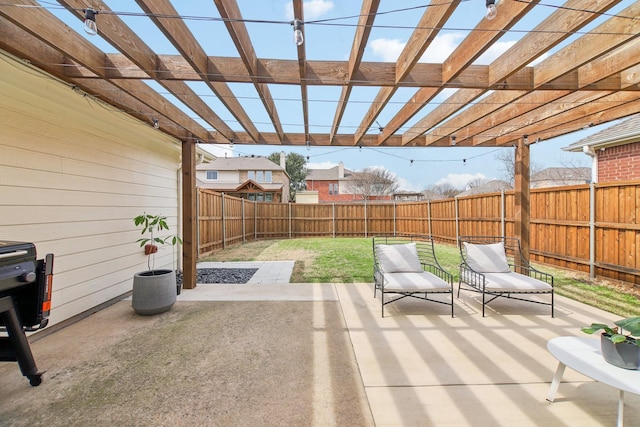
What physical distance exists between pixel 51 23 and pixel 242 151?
12.7 ft

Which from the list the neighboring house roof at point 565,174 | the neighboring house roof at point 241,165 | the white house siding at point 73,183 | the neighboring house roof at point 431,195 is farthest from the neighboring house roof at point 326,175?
the white house siding at point 73,183

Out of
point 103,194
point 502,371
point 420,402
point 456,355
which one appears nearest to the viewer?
point 420,402

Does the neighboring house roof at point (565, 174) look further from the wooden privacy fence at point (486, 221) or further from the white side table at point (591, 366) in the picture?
the white side table at point (591, 366)

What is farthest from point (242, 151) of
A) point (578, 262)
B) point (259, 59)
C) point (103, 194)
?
point (578, 262)

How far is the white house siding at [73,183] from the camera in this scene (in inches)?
116

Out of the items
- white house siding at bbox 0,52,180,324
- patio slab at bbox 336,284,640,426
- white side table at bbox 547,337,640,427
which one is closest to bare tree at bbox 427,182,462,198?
patio slab at bbox 336,284,640,426

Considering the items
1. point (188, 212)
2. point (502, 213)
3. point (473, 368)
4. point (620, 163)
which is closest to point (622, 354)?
point (473, 368)

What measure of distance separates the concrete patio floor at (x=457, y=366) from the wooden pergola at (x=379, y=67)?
2.73 m

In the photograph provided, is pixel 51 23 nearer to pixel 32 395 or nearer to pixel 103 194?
pixel 103 194

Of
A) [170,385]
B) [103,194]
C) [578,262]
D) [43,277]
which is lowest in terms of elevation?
[170,385]

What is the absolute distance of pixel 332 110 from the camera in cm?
416

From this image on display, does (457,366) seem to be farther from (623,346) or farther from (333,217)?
(333,217)

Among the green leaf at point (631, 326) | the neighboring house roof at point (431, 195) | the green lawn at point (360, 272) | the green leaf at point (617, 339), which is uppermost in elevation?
the neighboring house roof at point (431, 195)

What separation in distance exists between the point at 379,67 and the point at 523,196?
4106 millimetres
